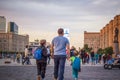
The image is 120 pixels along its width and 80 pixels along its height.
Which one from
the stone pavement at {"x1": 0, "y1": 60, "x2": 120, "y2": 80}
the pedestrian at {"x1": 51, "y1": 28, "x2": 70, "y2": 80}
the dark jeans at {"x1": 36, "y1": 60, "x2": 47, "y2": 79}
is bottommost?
the stone pavement at {"x1": 0, "y1": 60, "x2": 120, "y2": 80}

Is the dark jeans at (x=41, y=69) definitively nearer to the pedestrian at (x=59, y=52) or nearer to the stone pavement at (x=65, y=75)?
the pedestrian at (x=59, y=52)

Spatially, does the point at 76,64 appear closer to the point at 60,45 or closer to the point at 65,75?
the point at 60,45

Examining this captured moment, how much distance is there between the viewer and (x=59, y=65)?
46.5 ft

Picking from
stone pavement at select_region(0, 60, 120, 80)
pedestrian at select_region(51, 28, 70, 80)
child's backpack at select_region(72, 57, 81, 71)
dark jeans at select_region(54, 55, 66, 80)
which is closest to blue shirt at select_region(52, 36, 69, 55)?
pedestrian at select_region(51, 28, 70, 80)

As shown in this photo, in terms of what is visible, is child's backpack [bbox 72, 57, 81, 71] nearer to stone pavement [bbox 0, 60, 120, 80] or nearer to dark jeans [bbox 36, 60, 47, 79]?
dark jeans [bbox 36, 60, 47, 79]

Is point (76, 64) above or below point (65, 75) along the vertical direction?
above

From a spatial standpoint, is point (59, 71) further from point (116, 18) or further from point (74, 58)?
point (116, 18)

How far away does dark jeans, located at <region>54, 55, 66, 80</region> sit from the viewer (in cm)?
1397

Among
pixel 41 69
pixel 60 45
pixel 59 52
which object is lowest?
pixel 41 69

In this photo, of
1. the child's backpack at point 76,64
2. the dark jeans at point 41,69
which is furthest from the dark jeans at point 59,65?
the child's backpack at point 76,64

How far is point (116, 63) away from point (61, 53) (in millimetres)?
24720

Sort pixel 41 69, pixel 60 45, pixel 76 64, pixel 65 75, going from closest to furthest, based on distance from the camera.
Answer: pixel 60 45, pixel 41 69, pixel 76 64, pixel 65 75

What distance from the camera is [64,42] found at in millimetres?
14359

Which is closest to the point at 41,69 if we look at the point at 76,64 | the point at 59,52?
the point at 76,64
